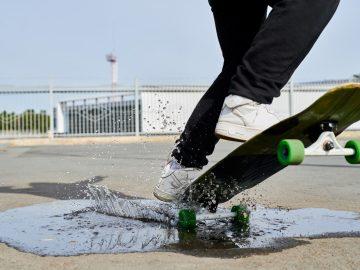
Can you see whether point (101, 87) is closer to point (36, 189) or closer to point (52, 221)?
point (36, 189)

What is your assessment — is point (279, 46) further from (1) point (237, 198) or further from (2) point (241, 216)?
(1) point (237, 198)

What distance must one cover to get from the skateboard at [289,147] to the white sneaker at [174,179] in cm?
4

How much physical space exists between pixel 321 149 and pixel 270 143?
0.63 feet

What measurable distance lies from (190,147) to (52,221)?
82 centimetres

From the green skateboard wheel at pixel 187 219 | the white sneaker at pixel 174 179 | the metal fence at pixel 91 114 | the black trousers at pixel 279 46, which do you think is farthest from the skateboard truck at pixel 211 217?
the metal fence at pixel 91 114

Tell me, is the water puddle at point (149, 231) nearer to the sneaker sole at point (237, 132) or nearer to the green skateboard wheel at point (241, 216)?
the green skateboard wheel at point (241, 216)

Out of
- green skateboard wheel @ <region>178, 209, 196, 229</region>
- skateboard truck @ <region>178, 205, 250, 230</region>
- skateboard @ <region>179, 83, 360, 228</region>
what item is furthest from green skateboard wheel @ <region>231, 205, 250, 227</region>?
green skateboard wheel @ <region>178, 209, 196, 229</region>

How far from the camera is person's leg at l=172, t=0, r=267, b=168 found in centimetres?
226

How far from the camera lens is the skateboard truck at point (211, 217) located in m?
2.38

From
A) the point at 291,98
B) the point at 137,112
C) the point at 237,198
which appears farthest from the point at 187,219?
the point at 291,98

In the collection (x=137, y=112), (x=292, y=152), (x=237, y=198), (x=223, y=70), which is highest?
(x=223, y=70)

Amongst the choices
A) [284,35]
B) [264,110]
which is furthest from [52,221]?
[284,35]

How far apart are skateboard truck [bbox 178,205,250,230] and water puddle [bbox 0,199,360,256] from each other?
1.5 inches

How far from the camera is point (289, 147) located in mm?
1665
